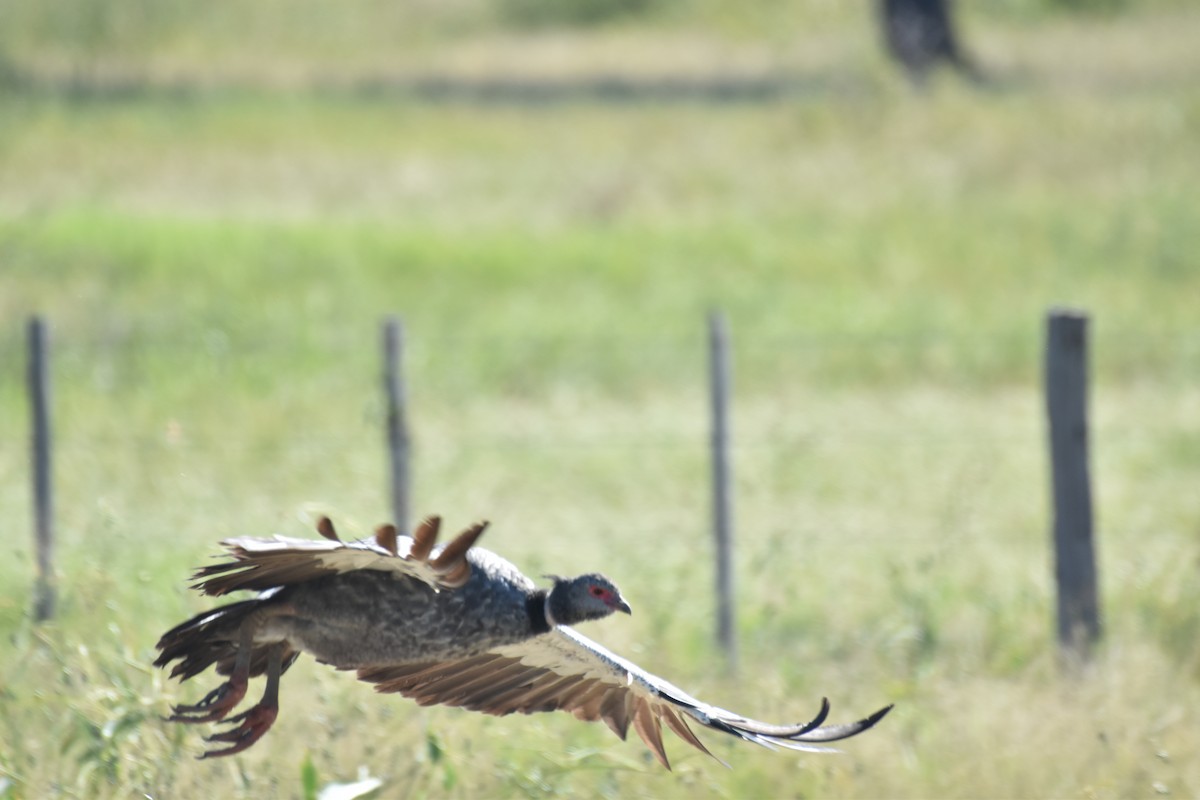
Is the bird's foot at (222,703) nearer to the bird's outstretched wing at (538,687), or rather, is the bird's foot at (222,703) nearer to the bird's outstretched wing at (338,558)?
the bird's outstretched wing at (338,558)

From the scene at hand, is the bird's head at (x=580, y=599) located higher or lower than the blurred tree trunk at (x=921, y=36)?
lower

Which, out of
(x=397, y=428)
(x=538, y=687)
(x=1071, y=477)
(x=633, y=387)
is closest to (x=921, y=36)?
(x=633, y=387)

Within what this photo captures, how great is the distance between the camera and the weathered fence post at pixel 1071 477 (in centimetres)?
698

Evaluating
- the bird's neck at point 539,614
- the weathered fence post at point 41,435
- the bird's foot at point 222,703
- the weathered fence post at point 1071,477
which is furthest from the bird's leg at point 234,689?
the weathered fence post at point 1071,477

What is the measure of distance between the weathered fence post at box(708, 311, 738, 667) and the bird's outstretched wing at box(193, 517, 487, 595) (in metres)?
3.65

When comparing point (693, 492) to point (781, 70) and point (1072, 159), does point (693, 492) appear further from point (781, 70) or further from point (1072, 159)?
point (781, 70)

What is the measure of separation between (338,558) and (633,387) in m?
9.23

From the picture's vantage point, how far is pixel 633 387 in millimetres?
13078

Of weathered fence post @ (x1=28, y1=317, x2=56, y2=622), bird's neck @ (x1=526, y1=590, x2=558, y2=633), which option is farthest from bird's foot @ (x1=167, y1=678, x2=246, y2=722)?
weathered fence post @ (x1=28, y1=317, x2=56, y2=622)

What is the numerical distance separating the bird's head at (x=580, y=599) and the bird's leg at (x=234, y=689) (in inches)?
29.4

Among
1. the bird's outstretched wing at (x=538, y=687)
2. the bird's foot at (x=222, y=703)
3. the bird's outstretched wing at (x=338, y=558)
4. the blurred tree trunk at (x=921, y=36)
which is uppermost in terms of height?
the blurred tree trunk at (x=921, y=36)

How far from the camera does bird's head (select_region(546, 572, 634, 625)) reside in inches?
167

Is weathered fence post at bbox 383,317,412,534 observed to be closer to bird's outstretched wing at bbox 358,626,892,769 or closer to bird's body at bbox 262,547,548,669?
bird's outstretched wing at bbox 358,626,892,769

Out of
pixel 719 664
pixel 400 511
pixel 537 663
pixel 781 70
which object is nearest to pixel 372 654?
pixel 537 663
